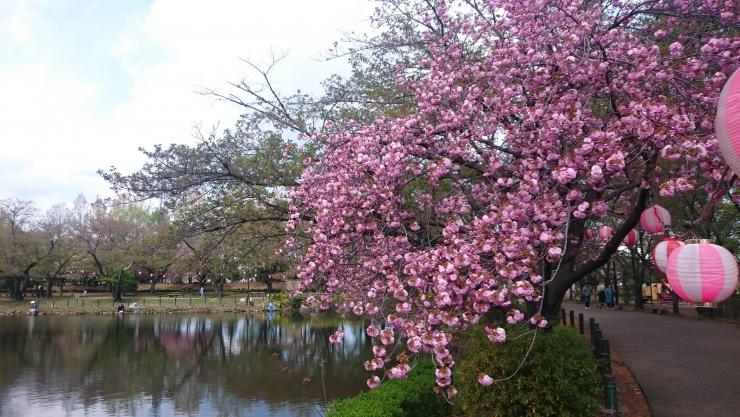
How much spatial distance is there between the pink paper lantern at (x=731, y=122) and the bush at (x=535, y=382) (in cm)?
326

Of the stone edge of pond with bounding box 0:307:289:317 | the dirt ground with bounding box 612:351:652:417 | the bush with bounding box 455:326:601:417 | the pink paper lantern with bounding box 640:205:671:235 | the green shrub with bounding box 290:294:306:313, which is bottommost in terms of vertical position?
the stone edge of pond with bounding box 0:307:289:317

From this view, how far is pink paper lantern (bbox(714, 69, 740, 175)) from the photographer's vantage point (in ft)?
9.80

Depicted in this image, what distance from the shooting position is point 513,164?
5672 millimetres

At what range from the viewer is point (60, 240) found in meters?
41.6

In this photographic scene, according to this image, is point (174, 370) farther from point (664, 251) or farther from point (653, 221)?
point (664, 251)

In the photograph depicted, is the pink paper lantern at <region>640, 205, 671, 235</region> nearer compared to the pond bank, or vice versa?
the pink paper lantern at <region>640, 205, 671, 235</region>

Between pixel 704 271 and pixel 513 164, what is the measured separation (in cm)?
210

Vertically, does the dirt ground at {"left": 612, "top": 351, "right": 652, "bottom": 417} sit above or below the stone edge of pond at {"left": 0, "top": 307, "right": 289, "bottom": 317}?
above

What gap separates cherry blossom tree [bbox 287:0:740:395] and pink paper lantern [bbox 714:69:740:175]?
3.89 ft

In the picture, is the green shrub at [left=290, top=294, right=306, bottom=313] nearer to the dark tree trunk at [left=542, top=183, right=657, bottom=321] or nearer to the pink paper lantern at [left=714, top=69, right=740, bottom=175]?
the dark tree trunk at [left=542, top=183, right=657, bottom=321]

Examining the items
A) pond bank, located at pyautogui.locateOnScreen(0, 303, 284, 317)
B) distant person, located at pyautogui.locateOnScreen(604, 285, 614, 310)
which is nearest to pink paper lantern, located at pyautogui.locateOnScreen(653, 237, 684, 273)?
distant person, located at pyautogui.locateOnScreen(604, 285, 614, 310)

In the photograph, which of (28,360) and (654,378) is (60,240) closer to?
(28,360)

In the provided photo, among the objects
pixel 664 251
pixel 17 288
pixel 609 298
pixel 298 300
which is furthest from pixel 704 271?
pixel 17 288

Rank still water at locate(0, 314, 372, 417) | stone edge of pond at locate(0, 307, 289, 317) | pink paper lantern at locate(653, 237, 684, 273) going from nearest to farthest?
pink paper lantern at locate(653, 237, 684, 273), still water at locate(0, 314, 372, 417), stone edge of pond at locate(0, 307, 289, 317)
